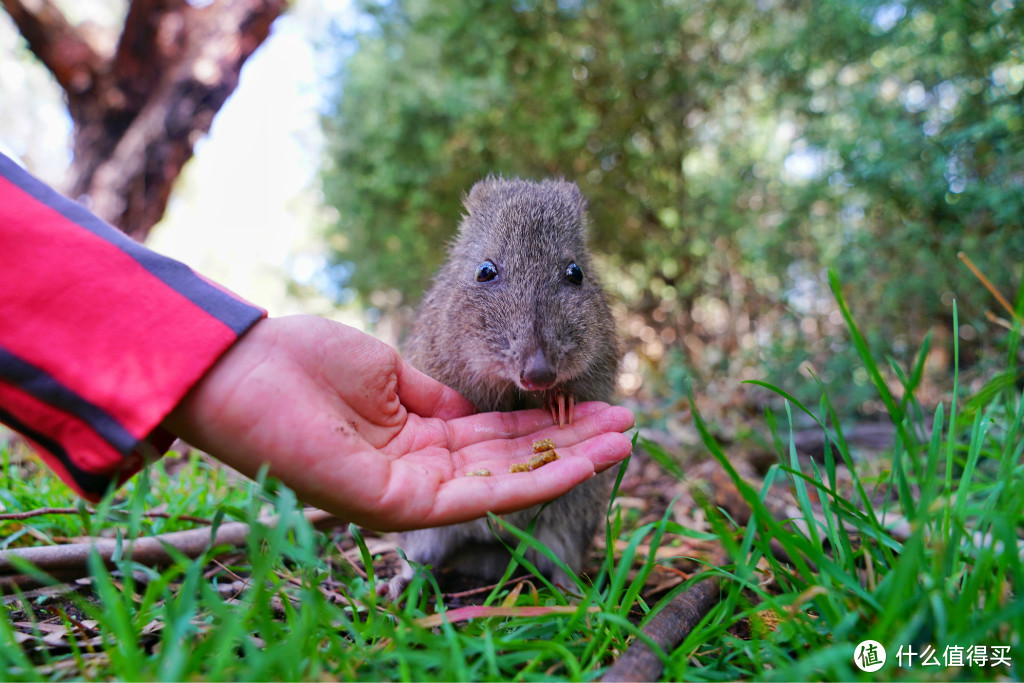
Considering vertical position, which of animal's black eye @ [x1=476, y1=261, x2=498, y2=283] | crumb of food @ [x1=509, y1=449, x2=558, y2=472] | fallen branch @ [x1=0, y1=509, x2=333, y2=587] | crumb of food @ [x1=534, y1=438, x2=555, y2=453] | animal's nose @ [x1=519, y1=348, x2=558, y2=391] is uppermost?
animal's black eye @ [x1=476, y1=261, x2=498, y2=283]

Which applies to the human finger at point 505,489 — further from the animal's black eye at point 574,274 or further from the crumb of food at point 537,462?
the animal's black eye at point 574,274

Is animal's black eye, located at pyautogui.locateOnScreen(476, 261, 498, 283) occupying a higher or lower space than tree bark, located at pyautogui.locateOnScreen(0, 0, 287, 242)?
lower

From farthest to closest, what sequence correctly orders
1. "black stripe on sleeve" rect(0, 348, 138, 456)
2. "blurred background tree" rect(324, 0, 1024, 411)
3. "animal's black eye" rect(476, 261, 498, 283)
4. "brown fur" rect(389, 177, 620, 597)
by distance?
"blurred background tree" rect(324, 0, 1024, 411)
"animal's black eye" rect(476, 261, 498, 283)
"brown fur" rect(389, 177, 620, 597)
"black stripe on sleeve" rect(0, 348, 138, 456)

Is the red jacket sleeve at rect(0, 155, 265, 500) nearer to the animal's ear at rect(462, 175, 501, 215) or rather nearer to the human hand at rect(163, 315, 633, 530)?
the human hand at rect(163, 315, 633, 530)

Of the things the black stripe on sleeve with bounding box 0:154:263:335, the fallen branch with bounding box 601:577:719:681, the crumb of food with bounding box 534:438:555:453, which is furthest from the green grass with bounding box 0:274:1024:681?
the black stripe on sleeve with bounding box 0:154:263:335

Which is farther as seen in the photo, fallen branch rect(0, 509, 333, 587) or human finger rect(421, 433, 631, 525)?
fallen branch rect(0, 509, 333, 587)

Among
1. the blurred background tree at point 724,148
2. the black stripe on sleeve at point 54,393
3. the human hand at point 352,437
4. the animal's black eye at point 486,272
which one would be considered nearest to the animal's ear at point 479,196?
the animal's black eye at point 486,272
